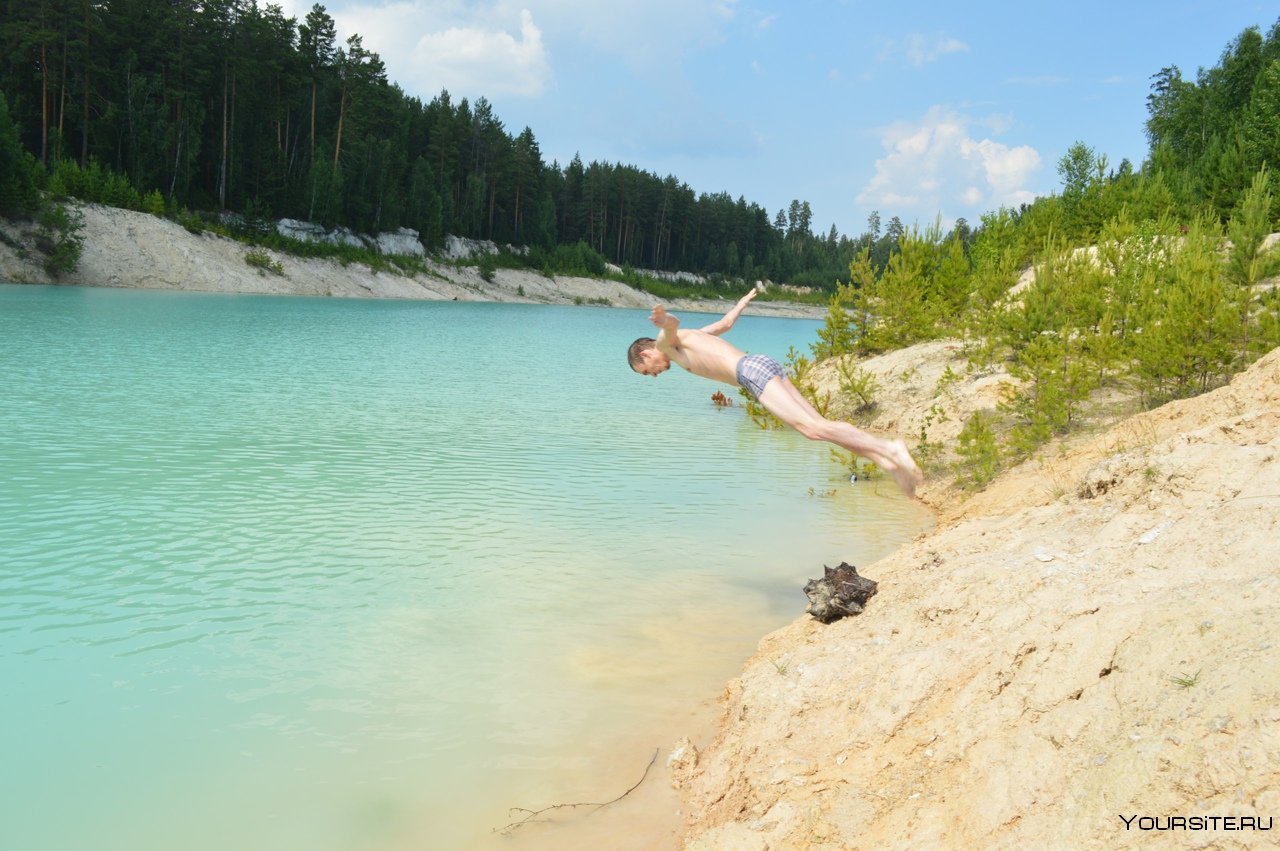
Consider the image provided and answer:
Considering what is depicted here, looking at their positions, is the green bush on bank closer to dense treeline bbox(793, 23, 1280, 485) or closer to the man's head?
dense treeline bbox(793, 23, 1280, 485)

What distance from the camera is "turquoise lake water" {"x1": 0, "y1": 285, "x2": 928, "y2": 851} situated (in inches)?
218

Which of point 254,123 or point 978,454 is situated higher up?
point 254,123

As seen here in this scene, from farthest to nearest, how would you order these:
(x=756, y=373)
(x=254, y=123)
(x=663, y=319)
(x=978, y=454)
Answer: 1. (x=254, y=123)
2. (x=978, y=454)
3. (x=756, y=373)
4. (x=663, y=319)

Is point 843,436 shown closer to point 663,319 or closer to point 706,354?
point 706,354

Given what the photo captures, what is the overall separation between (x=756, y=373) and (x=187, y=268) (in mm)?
62001

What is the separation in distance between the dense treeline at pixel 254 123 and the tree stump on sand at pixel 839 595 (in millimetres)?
66245

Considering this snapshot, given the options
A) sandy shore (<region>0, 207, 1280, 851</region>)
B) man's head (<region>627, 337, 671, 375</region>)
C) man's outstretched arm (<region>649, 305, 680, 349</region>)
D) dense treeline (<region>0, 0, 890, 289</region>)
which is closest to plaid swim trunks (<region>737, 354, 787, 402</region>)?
man's outstretched arm (<region>649, 305, 680, 349</region>)

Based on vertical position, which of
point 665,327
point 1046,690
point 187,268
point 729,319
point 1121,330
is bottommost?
point 1046,690

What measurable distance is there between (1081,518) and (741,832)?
14.2ft

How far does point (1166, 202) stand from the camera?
94.0ft

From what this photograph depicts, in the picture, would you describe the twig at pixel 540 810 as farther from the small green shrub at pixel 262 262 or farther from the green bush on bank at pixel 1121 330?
the small green shrub at pixel 262 262

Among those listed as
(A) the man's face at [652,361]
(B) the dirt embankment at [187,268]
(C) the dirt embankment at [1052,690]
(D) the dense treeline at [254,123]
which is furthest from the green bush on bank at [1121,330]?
(D) the dense treeline at [254,123]

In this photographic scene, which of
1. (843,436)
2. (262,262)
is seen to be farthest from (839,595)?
(262,262)

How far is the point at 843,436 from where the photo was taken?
7281 millimetres
